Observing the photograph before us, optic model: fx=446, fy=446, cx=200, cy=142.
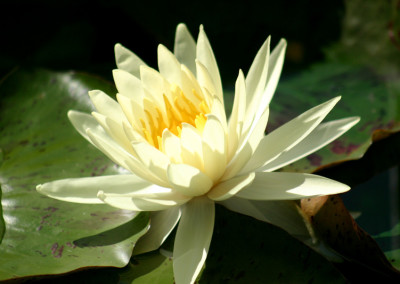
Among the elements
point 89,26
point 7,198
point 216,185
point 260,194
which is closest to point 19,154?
point 7,198

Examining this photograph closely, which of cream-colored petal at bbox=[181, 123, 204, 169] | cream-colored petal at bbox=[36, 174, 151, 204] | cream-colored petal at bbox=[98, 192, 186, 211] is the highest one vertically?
cream-colored petal at bbox=[181, 123, 204, 169]

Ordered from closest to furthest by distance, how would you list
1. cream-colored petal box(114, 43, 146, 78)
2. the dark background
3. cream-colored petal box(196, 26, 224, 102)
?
cream-colored petal box(196, 26, 224, 102), cream-colored petal box(114, 43, 146, 78), the dark background

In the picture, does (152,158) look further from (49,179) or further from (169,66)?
(49,179)

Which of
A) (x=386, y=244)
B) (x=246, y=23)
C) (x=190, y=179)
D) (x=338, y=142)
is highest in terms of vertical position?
(x=246, y=23)

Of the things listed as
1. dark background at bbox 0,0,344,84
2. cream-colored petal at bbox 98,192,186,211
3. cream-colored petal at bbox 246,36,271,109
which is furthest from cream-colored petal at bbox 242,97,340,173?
dark background at bbox 0,0,344,84

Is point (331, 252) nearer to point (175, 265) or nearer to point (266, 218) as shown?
point (266, 218)

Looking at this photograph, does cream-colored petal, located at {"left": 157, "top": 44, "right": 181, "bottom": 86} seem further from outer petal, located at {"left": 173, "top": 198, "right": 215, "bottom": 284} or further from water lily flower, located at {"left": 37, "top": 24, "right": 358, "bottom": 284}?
outer petal, located at {"left": 173, "top": 198, "right": 215, "bottom": 284}
